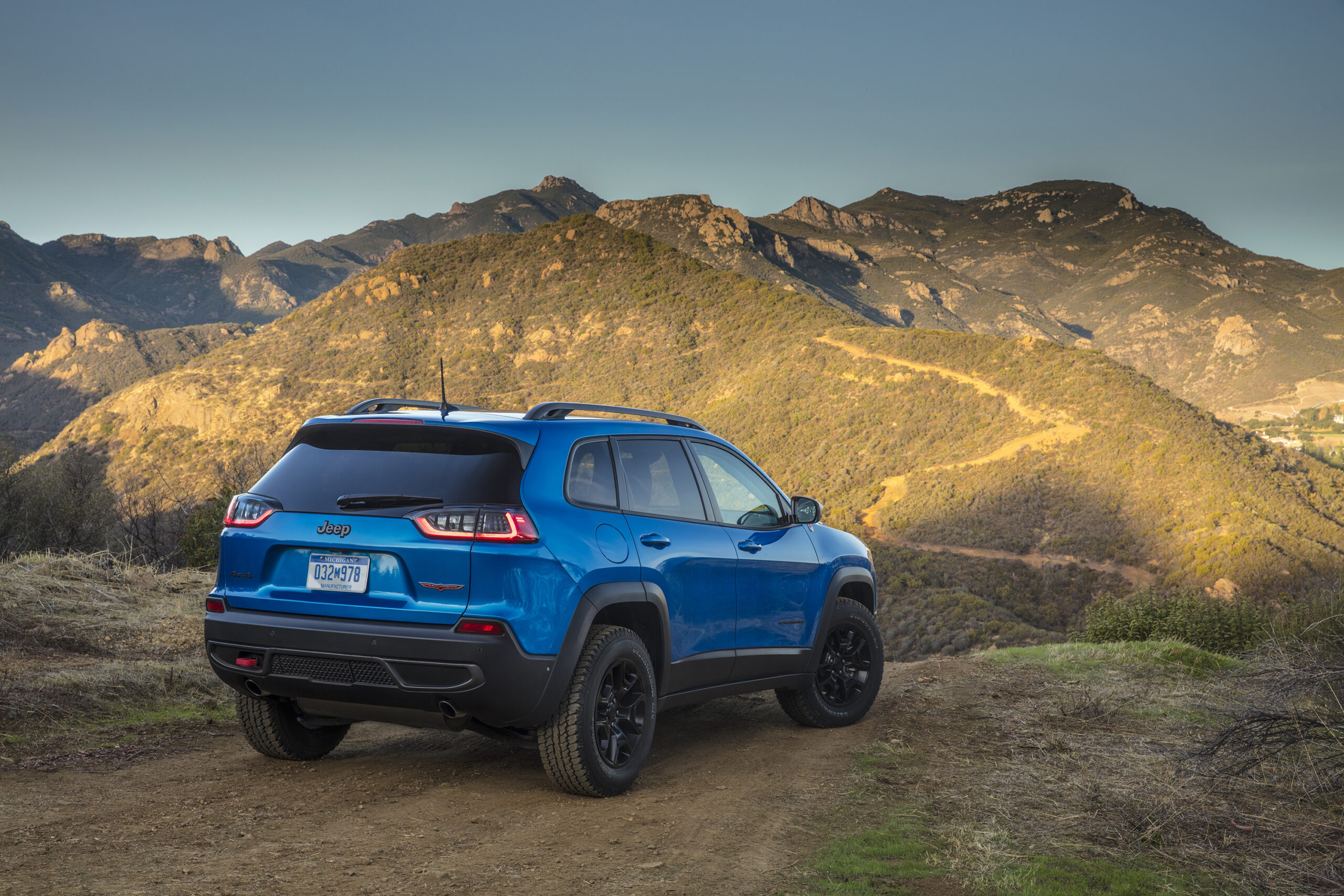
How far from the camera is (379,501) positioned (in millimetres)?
4066

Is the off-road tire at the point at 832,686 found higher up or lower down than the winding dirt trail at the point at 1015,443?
lower down

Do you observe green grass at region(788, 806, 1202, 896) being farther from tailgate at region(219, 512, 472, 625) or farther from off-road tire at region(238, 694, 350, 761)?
off-road tire at region(238, 694, 350, 761)

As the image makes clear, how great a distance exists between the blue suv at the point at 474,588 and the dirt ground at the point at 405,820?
13.5 inches

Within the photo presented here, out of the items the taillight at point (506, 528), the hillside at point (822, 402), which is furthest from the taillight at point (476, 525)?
the hillside at point (822, 402)

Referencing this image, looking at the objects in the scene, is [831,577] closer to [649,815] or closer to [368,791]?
[649,815]

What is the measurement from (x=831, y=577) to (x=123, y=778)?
4.15 metres

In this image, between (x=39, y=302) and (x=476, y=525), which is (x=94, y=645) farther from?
(x=39, y=302)

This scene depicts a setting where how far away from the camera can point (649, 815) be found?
166 inches

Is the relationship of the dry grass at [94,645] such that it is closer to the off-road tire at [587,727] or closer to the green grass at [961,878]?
the off-road tire at [587,727]

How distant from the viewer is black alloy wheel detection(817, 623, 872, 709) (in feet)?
20.9

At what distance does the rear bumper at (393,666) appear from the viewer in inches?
152

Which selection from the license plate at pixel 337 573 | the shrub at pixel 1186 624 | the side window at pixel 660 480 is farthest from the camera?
the shrub at pixel 1186 624

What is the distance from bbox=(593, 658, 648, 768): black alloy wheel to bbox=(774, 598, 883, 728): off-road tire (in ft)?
5.48

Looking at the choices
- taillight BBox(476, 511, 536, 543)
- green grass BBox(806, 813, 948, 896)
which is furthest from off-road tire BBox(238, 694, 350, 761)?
green grass BBox(806, 813, 948, 896)
